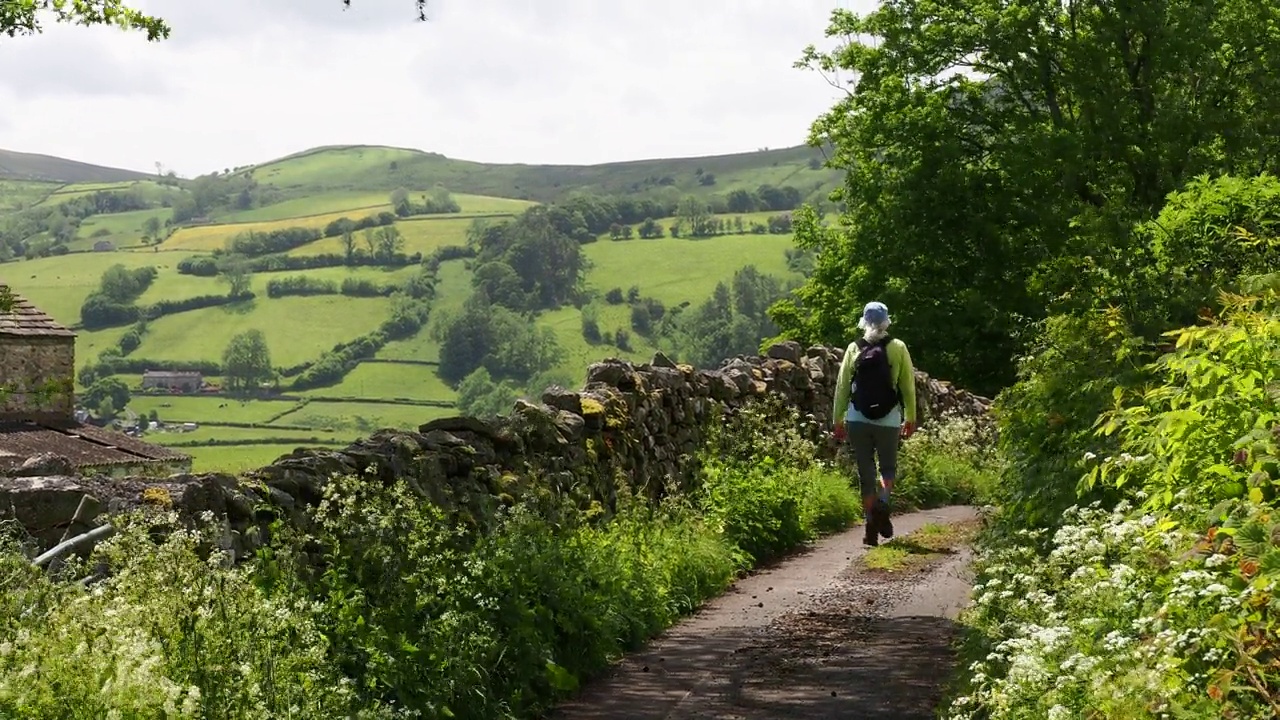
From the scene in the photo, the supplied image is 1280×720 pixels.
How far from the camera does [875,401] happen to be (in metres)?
12.1

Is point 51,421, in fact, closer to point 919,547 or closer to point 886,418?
point 919,547

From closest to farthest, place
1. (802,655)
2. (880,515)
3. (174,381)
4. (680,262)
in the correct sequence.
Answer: (802,655) < (880,515) < (174,381) < (680,262)

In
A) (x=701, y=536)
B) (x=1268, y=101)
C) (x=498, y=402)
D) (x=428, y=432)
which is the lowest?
(x=498, y=402)

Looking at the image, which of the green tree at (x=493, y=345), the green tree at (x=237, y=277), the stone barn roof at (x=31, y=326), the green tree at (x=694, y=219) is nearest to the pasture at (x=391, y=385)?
the green tree at (x=493, y=345)

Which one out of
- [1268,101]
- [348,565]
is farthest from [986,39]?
[348,565]

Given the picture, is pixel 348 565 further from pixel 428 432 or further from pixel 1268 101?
pixel 1268 101

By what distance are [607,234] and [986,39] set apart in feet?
491

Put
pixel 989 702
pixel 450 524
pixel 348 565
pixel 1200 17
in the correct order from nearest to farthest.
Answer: pixel 989 702
pixel 348 565
pixel 450 524
pixel 1200 17

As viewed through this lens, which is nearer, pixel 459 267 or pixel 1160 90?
pixel 1160 90

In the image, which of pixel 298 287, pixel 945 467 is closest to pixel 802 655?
pixel 945 467

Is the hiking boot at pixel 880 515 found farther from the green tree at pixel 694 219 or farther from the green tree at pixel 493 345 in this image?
the green tree at pixel 694 219

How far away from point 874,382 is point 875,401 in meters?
0.15

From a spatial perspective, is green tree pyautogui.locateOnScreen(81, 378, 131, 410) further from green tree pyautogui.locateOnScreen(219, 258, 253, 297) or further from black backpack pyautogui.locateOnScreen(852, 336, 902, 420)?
black backpack pyautogui.locateOnScreen(852, 336, 902, 420)

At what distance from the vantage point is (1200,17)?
31156mm
